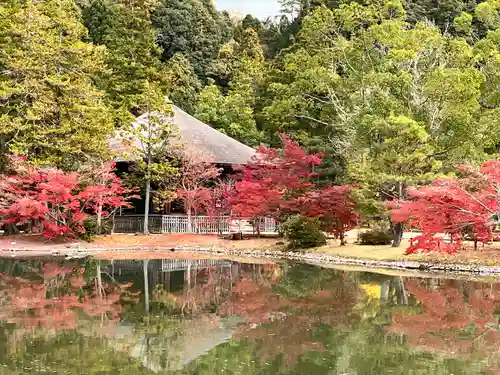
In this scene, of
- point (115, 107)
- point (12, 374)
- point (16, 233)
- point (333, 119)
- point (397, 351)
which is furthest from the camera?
point (115, 107)

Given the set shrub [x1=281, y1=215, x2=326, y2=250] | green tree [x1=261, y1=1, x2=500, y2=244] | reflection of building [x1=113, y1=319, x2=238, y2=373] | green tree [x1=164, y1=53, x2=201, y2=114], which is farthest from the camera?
green tree [x1=164, y1=53, x2=201, y2=114]

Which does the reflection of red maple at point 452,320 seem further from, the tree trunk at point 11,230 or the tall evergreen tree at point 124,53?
the tall evergreen tree at point 124,53

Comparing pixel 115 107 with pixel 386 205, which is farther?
pixel 115 107

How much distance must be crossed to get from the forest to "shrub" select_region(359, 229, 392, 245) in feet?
4.36

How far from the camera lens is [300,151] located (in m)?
20.8

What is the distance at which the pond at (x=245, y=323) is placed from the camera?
722cm

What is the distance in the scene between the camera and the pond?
722 centimetres

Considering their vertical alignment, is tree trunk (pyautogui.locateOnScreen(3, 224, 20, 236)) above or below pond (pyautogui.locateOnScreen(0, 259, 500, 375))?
above

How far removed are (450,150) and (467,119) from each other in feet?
4.38

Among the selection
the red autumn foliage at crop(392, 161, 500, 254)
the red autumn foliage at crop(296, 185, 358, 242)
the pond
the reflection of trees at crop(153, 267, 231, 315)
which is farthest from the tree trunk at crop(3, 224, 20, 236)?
the red autumn foliage at crop(392, 161, 500, 254)

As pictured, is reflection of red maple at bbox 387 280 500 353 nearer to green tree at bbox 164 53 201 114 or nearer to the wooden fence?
the wooden fence

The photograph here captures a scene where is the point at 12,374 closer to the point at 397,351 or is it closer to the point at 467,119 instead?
the point at 397,351

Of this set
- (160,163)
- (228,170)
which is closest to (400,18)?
(228,170)

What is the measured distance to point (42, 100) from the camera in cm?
2320
